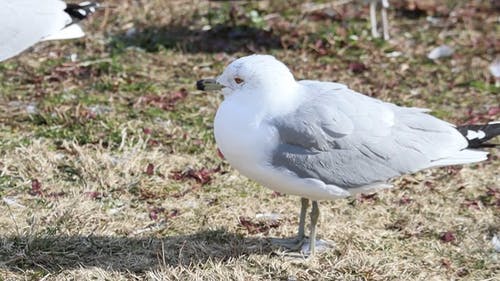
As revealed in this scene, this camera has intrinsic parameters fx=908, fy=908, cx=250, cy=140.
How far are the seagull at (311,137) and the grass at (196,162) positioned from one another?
17.6 inches

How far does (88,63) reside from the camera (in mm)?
6895

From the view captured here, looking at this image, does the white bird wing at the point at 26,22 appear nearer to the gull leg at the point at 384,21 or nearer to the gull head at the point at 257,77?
the gull head at the point at 257,77

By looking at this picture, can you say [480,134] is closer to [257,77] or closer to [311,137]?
[311,137]

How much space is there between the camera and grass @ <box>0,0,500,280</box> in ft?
14.0

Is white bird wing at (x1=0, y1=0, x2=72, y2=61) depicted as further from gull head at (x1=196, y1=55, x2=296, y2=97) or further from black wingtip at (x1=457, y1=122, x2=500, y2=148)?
black wingtip at (x1=457, y1=122, x2=500, y2=148)

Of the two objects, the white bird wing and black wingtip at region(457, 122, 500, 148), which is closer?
black wingtip at region(457, 122, 500, 148)

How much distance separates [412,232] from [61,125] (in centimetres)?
240

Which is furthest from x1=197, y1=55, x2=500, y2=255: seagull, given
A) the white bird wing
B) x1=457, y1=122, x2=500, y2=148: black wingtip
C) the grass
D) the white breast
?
the white bird wing

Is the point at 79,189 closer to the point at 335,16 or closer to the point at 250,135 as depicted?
the point at 250,135

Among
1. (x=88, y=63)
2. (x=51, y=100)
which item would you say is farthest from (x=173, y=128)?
(x=88, y=63)

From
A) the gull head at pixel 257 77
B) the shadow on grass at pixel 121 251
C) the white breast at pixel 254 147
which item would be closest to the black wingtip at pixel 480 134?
the white breast at pixel 254 147

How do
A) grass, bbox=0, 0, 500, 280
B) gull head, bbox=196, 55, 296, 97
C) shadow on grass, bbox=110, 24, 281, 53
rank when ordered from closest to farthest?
gull head, bbox=196, 55, 296, 97 < grass, bbox=0, 0, 500, 280 < shadow on grass, bbox=110, 24, 281, 53

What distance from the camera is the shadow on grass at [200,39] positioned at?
7.42m

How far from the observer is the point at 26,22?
584cm
